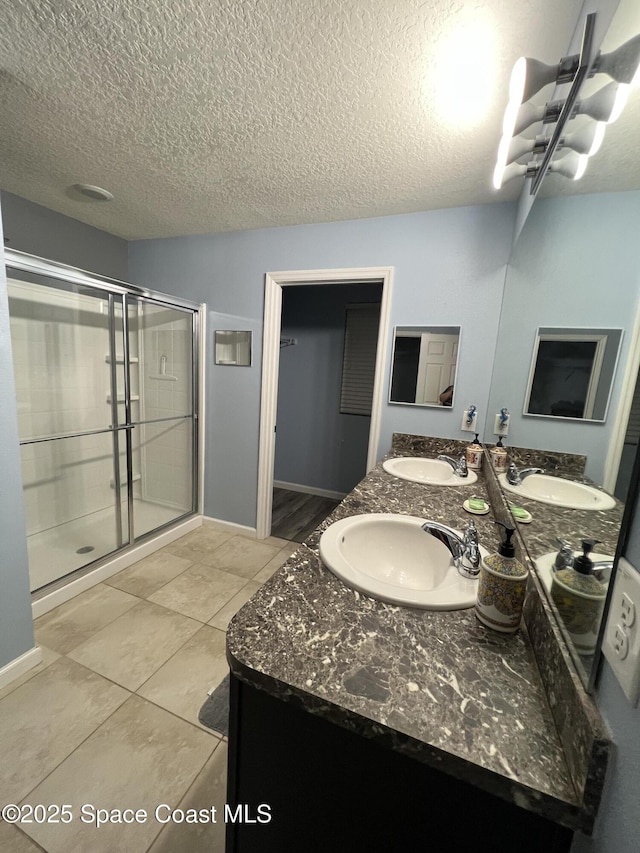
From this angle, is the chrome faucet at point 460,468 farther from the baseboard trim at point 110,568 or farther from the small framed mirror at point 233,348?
the baseboard trim at point 110,568

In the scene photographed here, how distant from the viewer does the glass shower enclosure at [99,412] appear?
2.25 meters

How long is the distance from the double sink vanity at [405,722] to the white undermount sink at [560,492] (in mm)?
22

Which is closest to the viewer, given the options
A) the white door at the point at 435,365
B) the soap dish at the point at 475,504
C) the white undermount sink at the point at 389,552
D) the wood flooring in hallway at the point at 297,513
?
the white undermount sink at the point at 389,552

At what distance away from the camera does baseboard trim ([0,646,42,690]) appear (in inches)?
53.5

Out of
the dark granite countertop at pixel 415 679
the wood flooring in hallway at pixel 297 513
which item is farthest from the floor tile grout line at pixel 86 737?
the wood flooring in hallway at pixel 297 513

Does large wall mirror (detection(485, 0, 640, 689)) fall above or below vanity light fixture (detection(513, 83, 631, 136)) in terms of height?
below

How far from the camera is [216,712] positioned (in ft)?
4.28

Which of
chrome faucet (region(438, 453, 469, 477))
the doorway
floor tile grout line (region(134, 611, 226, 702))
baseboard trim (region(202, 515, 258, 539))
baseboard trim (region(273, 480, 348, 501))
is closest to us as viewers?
floor tile grout line (region(134, 611, 226, 702))

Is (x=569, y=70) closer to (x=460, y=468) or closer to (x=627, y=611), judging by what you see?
(x=627, y=611)

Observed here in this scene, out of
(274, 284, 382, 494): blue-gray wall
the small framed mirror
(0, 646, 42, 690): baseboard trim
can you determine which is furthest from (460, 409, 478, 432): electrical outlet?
(0, 646, 42, 690): baseboard trim

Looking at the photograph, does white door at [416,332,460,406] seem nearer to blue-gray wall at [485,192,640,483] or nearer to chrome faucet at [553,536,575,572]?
blue-gray wall at [485,192,640,483]

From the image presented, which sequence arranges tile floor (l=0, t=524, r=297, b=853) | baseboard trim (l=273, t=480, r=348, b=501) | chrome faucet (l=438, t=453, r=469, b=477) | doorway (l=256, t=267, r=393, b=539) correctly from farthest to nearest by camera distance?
baseboard trim (l=273, t=480, r=348, b=501) → doorway (l=256, t=267, r=393, b=539) → chrome faucet (l=438, t=453, r=469, b=477) → tile floor (l=0, t=524, r=297, b=853)

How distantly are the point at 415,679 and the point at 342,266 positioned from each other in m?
2.19

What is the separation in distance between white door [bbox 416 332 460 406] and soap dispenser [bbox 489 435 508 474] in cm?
66
